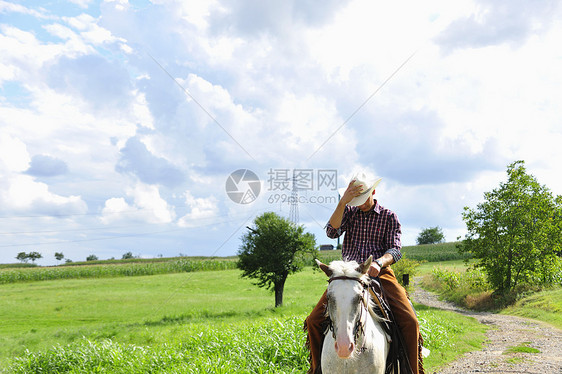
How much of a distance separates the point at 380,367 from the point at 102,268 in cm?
5726

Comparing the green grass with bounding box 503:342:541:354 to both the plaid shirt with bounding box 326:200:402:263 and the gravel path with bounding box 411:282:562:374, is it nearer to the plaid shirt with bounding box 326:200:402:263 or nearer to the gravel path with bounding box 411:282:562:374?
the gravel path with bounding box 411:282:562:374

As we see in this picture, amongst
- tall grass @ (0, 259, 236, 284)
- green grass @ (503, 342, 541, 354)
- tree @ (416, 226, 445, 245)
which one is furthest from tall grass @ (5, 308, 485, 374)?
tree @ (416, 226, 445, 245)

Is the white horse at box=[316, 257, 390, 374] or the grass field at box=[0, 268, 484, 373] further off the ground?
the white horse at box=[316, 257, 390, 374]

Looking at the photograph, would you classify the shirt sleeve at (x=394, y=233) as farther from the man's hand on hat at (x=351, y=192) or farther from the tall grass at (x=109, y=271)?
the tall grass at (x=109, y=271)

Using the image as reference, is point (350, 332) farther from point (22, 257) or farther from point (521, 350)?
point (22, 257)

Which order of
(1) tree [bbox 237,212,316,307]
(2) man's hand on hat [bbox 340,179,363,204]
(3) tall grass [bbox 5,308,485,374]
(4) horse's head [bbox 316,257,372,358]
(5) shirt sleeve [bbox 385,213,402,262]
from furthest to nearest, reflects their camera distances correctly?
1. (1) tree [bbox 237,212,316,307]
2. (3) tall grass [bbox 5,308,485,374]
3. (5) shirt sleeve [bbox 385,213,402,262]
4. (2) man's hand on hat [bbox 340,179,363,204]
5. (4) horse's head [bbox 316,257,372,358]

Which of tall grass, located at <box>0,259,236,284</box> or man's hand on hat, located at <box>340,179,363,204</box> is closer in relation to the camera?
man's hand on hat, located at <box>340,179,363,204</box>

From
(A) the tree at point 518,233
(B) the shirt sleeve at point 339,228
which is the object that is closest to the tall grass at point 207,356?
(B) the shirt sleeve at point 339,228

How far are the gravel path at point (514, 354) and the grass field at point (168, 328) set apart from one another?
25.0 inches

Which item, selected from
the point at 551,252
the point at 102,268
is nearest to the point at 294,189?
the point at 551,252

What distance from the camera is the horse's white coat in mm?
3508

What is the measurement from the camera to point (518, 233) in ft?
87.8

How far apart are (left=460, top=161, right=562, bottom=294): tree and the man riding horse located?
25875 mm

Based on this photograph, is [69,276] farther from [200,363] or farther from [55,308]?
[200,363]
